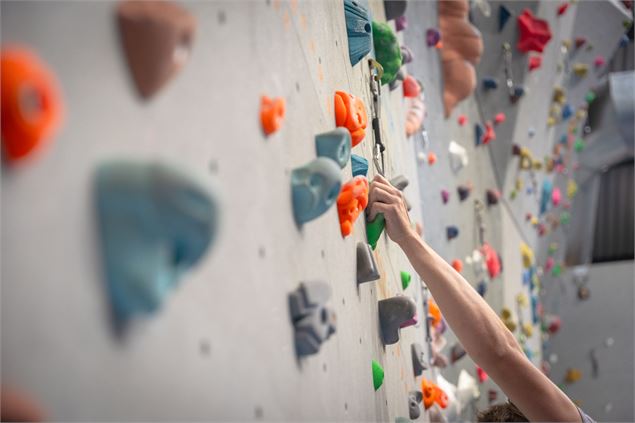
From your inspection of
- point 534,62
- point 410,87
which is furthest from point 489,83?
point 410,87

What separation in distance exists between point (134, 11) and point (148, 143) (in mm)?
119

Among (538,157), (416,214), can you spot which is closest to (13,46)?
(416,214)

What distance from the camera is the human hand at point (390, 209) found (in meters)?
1.73

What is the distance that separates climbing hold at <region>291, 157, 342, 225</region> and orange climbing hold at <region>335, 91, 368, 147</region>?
379 millimetres

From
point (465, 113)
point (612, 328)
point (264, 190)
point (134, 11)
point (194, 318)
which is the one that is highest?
point (465, 113)

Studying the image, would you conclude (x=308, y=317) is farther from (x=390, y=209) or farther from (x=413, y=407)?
(x=413, y=407)

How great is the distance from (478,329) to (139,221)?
3.85ft

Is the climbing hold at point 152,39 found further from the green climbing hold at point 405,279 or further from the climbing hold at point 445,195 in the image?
the climbing hold at point 445,195

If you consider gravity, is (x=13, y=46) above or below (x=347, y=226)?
above

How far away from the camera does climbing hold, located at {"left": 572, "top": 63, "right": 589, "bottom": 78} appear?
6133 millimetres

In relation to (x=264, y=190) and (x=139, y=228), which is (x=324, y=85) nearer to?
(x=264, y=190)

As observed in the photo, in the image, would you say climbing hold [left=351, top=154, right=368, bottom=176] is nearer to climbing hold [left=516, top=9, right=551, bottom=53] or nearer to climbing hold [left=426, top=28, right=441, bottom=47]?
climbing hold [left=426, top=28, right=441, bottom=47]

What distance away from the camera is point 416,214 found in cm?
266

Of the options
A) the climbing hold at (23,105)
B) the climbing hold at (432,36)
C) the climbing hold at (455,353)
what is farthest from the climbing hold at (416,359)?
the climbing hold at (23,105)
